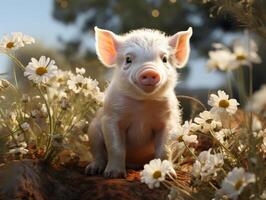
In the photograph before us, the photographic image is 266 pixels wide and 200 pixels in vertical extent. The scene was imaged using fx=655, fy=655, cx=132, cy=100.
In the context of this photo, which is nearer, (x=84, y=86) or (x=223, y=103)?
(x=223, y=103)

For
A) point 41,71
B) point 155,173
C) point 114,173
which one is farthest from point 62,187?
point 155,173

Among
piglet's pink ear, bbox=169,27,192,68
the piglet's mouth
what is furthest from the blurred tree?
the piglet's mouth

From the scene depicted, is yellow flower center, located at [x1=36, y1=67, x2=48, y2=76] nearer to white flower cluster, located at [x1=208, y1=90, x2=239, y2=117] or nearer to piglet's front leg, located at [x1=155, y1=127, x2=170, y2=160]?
piglet's front leg, located at [x1=155, y1=127, x2=170, y2=160]

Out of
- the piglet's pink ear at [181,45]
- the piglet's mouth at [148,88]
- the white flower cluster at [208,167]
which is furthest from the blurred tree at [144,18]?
the white flower cluster at [208,167]

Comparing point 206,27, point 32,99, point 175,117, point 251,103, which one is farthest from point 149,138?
point 206,27

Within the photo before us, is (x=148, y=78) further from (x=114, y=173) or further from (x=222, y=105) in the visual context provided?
(x=114, y=173)

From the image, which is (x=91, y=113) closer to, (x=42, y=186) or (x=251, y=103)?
(x=42, y=186)
